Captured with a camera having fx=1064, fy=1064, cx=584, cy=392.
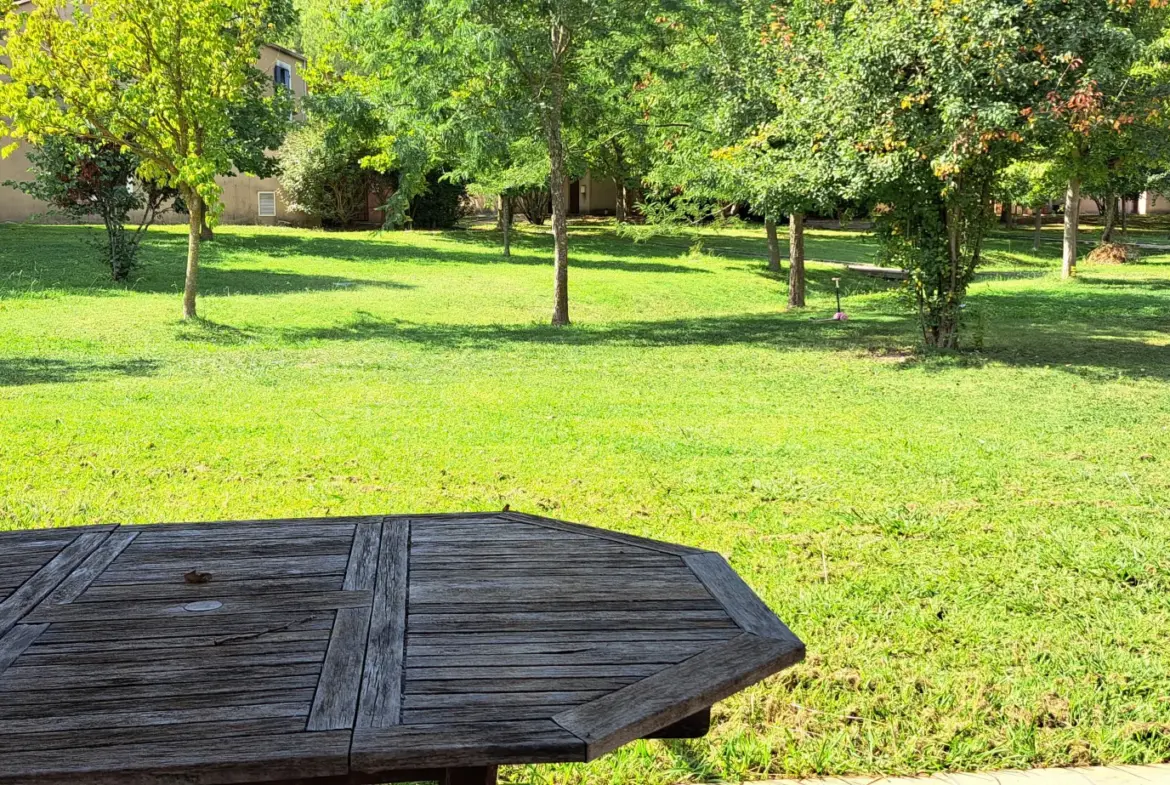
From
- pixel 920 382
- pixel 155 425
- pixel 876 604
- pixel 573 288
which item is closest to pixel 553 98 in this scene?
pixel 573 288

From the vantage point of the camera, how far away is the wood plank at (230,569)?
2.63 metres

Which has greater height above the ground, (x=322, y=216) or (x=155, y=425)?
(x=322, y=216)

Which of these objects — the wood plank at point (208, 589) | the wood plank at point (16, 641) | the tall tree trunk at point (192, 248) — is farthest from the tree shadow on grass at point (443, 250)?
the wood plank at point (16, 641)

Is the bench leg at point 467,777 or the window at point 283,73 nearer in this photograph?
the bench leg at point 467,777

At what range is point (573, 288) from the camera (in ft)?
78.0

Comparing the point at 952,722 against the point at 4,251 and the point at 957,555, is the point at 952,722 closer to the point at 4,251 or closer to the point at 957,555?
the point at 957,555

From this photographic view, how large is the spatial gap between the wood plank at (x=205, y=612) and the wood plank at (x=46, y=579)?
5 centimetres

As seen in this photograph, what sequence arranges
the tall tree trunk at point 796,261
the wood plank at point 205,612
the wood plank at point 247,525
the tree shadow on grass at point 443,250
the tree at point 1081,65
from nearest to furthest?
the wood plank at point 205,612, the wood plank at point 247,525, the tree at point 1081,65, the tall tree trunk at point 796,261, the tree shadow on grass at point 443,250

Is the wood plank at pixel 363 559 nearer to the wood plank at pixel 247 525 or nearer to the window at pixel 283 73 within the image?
the wood plank at pixel 247 525

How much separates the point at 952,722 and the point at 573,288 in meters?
20.3

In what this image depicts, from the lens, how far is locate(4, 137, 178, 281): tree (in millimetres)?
19438

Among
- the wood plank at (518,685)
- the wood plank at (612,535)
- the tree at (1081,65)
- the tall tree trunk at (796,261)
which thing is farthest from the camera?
the tall tree trunk at (796,261)

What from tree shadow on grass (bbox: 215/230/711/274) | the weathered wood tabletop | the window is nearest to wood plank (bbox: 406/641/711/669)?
the weathered wood tabletop

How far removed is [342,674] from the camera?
206 centimetres
